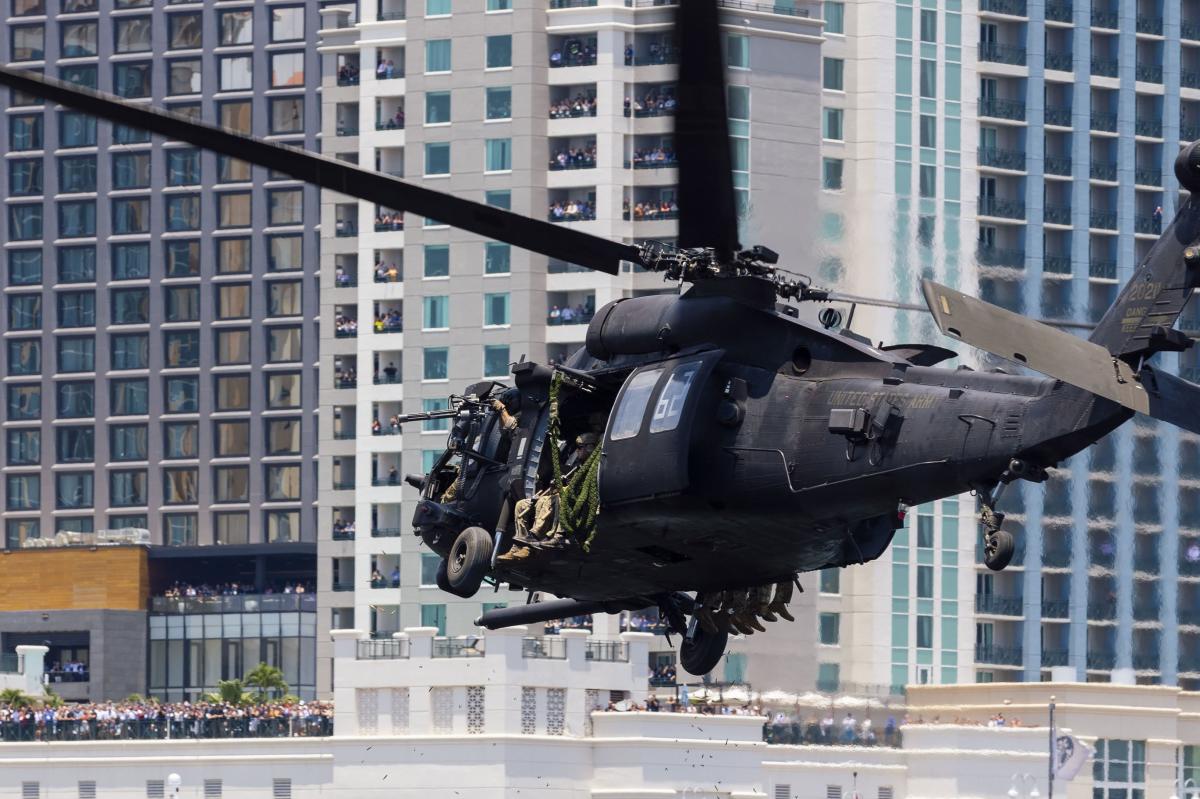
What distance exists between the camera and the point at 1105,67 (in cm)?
12925

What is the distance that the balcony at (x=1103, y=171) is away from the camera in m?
129

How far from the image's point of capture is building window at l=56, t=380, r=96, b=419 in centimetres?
19575

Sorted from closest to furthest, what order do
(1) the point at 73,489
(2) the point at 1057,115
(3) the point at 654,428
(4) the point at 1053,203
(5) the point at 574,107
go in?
(3) the point at 654,428, (4) the point at 1053,203, (2) the point at 1057,115, (5) the point at 574,107, (1) the point at 73,489

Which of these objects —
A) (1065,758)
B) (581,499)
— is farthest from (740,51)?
(581,499)

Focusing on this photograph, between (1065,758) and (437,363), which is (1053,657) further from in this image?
(437,363)

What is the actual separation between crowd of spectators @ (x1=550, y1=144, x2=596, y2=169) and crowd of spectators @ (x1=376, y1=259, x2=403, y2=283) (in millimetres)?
8766

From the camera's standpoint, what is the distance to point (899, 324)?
9619cm

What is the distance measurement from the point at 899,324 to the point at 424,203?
188 ft

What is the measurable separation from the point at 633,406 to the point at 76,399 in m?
160

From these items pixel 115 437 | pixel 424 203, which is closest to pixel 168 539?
pixel 115 437

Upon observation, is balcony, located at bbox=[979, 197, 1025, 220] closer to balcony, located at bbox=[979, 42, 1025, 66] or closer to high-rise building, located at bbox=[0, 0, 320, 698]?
balcony, located at bbox=[979, 42, 1025, 66]

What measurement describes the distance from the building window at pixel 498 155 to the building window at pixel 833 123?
16100 millimetres

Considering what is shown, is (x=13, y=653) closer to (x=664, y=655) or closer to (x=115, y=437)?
(x=115, y=437)

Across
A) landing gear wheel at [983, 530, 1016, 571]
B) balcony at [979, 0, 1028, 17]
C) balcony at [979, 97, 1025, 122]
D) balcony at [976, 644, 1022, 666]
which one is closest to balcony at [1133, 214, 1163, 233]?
balcony at [979, 97, 1025, 122]
